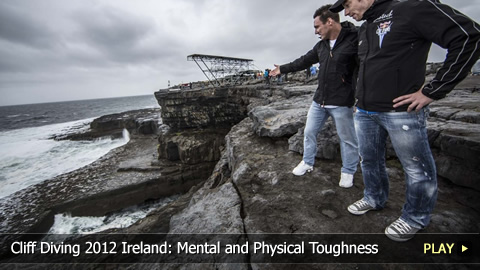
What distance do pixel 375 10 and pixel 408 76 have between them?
2.36ft

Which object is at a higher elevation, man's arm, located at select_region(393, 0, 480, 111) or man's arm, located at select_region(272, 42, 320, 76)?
man's arm, located at select_region(272, 42, 320, 76)

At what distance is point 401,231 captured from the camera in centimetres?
184

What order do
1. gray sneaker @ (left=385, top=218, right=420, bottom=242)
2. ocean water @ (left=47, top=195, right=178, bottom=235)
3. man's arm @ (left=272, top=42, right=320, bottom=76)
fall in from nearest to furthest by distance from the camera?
gray sneaker @ (left=385, top=218, right=420, bottom=242), man's arm @ (left=272, top=42, right=320, bottom=76), ocean water @ (left=47, top=195, right=178, bottom=235)

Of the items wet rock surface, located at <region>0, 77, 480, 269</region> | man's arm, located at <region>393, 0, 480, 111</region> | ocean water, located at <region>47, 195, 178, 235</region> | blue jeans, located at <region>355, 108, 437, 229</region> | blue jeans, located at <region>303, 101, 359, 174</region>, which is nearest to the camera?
man's arm, located at <region>393, 0, 480, 111</region>

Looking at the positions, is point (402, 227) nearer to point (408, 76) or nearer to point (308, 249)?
point (308, 249)

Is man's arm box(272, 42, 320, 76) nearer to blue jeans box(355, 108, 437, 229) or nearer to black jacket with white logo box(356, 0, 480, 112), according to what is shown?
black jacket with white logo box(356, 0, 480, 112)

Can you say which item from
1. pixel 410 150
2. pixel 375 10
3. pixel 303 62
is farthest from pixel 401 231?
pixel 303 62

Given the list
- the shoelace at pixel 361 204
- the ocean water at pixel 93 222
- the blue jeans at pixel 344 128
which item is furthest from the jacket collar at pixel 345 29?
the ocean water at pixel 93 222

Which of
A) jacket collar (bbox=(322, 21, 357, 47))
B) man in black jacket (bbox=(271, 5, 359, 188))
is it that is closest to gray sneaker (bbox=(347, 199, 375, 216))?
man in black jacket (bbox=(271, 5, 359, 188))

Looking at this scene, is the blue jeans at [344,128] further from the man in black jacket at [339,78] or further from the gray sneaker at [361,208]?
the gray sneaker at [361,208]

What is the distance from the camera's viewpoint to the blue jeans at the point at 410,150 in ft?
5.39

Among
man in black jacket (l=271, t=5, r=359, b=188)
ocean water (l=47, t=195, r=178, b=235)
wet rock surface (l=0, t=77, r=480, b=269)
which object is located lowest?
ocean water (l=47, t=195, r=178, b=235)

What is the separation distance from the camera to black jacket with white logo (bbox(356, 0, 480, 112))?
4.31 feet

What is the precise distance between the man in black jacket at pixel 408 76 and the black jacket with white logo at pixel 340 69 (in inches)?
24.3
